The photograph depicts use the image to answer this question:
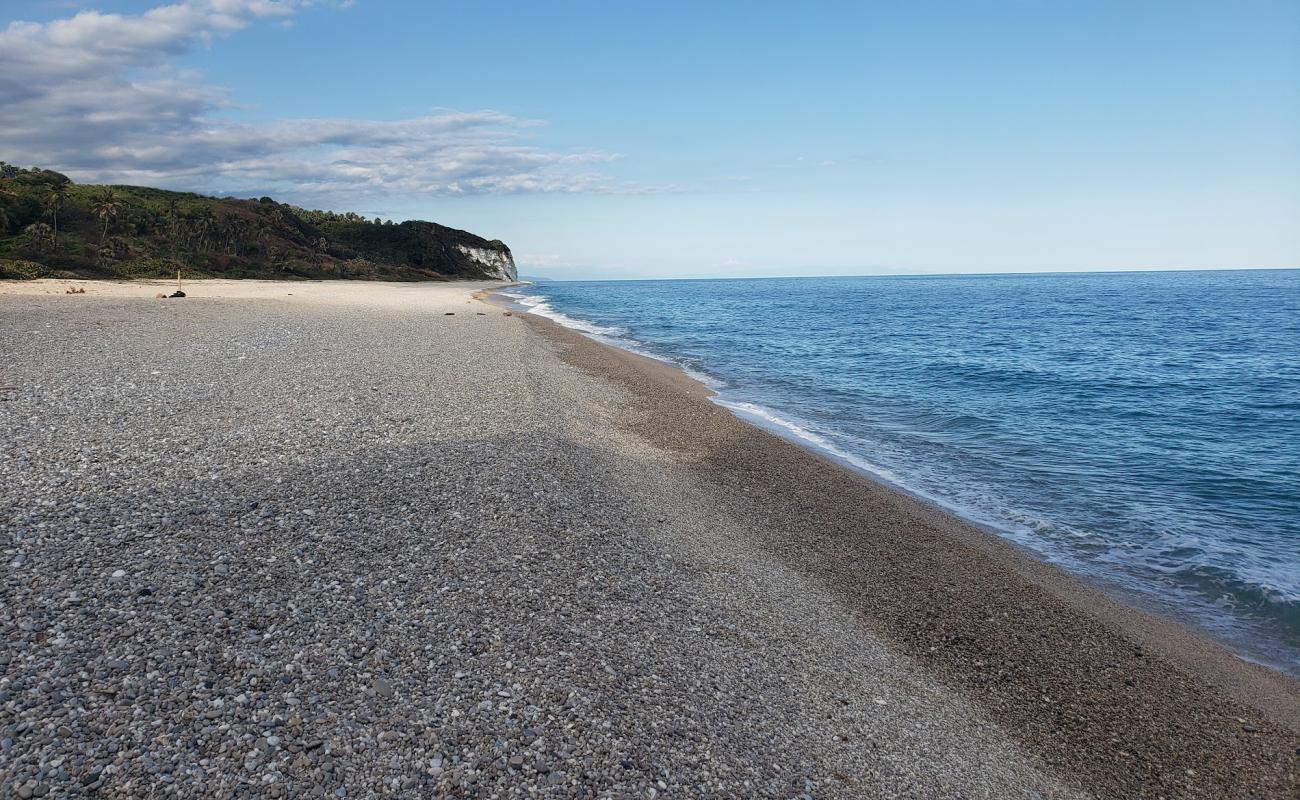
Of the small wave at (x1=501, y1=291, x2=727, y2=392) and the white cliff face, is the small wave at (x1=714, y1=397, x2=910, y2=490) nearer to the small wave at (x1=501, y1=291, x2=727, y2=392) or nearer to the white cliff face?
the small wave at (x1=501, y1=291, x2=727, y2=392)

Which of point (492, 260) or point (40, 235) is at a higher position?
point (492, 260)

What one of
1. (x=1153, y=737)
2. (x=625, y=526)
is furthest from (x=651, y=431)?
(x=1153, y=737)

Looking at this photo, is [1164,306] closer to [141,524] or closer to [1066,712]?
[1066,712]

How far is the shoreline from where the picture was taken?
6.65m

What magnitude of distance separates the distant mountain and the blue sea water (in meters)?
49.7

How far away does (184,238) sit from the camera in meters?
78.4

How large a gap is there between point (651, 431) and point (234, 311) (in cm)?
2704

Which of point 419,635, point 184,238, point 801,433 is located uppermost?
point 184,238

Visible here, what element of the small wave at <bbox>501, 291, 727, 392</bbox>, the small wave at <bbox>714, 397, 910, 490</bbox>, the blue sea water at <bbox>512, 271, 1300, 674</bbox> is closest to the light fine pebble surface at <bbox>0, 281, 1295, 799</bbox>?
the blue sea water at <bbox>512, 271, 1300, 674</bbox>

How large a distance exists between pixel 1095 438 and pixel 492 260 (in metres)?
147

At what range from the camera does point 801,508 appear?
493 inches

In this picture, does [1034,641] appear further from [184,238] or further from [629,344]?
[184,238]

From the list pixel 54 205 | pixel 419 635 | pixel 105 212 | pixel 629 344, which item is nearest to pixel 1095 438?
pixel 419 635

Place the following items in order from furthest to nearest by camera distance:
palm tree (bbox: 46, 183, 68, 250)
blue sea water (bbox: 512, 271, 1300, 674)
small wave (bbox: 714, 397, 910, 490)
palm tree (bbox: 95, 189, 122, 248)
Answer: palm tree (bbox: 95, 189, 122, 248) → palm tree (bbox: 46, 183, 68, 250) → small wave (bbox: 714, 397, 910, 490) → blue sea water (bbox: 512, 271, 1300, 674)
